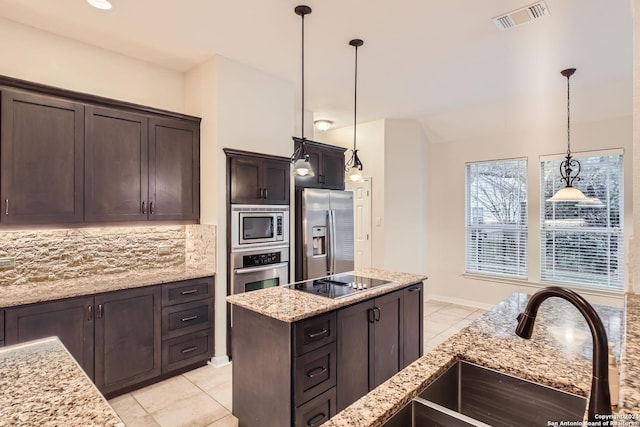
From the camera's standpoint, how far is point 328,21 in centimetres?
285

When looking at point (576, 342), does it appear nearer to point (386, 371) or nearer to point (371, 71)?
point (386, 371)

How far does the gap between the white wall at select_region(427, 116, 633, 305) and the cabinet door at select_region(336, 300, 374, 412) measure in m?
3.83

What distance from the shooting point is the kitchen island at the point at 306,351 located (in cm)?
199

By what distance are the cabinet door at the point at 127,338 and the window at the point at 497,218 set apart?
4810 millimetres

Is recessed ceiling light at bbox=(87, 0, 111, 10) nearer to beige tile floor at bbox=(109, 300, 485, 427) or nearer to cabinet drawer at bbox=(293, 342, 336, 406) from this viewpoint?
cabinet drawer at bbox=(293, 342, 336, 406)

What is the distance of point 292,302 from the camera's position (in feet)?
7.39

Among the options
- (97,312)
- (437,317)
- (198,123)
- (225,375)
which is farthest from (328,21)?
(437,317)

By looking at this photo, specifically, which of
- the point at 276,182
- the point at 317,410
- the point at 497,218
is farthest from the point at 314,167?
the point at 497,218

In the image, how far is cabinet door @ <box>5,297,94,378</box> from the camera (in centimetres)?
236

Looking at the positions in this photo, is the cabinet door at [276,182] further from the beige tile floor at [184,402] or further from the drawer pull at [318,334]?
the drawer pull at [318,334]

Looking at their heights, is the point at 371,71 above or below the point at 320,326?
above

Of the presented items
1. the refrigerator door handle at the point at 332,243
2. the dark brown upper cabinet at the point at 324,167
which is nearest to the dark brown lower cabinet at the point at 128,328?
the refrigerator door handle at the point at 332,243

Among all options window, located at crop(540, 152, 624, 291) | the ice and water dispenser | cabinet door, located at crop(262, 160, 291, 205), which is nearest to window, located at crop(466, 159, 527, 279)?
window, located at crop(540, 152, 624, 291)

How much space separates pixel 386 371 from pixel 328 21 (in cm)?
282
